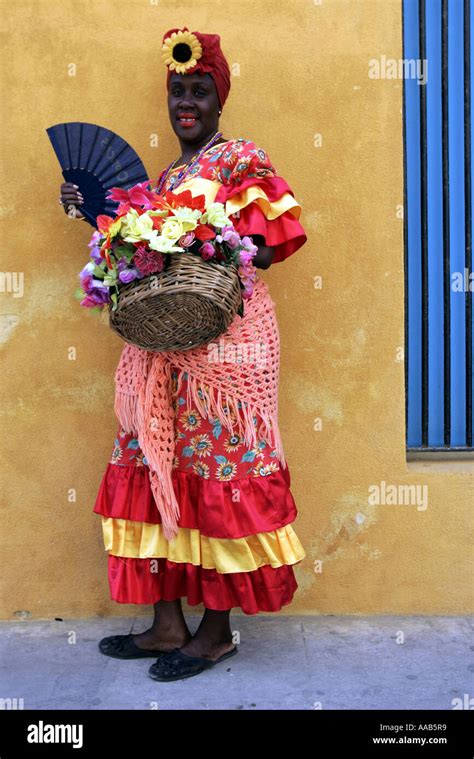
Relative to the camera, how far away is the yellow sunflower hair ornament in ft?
9.67

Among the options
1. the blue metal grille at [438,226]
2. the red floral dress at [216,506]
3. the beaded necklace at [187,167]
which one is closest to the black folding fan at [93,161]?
the beaded necklace at [187,167]

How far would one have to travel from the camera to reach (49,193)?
11.7ft

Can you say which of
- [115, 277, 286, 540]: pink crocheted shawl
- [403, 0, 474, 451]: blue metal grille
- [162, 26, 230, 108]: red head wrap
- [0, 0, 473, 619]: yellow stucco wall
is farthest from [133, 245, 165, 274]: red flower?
[403, 0, 474, 451]: blue metal grille

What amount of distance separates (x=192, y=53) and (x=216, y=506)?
169 cm

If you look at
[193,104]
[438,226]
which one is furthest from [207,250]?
[438,226]

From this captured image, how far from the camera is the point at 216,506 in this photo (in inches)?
118

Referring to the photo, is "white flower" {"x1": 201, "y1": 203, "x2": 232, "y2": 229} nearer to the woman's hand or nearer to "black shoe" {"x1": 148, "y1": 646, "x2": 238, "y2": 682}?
the woman's hand

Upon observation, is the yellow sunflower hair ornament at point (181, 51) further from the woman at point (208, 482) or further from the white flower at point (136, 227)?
the white flower at point (136, 227)

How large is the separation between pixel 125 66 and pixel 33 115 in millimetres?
459

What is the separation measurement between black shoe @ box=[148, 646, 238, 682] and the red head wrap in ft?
7.30

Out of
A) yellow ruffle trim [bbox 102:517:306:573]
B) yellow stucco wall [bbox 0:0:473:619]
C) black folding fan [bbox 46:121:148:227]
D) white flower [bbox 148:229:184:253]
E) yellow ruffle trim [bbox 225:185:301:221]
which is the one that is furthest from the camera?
yellow stucco wall [bbox 0:0:473:619]

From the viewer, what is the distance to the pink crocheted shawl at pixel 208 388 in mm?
3018

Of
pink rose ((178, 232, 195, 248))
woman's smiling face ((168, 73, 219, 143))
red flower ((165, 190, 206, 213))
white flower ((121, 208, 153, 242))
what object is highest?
woman's smiling face ((168, 73, 219, 143))

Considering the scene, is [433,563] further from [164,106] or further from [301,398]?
[164,106]
